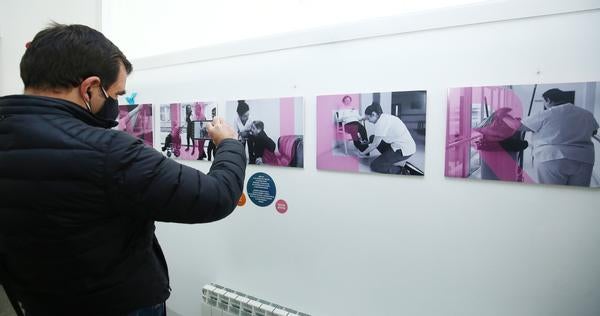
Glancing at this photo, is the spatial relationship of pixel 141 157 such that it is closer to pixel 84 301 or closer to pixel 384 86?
pixel 84 301

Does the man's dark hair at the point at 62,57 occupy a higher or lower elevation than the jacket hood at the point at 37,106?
higher

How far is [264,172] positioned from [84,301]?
3.03ft

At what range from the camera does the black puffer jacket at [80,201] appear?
71 centimetres

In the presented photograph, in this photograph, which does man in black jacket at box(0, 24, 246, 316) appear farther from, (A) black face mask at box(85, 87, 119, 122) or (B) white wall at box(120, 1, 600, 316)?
(B) white wall at box(120, 1, 600, 316)

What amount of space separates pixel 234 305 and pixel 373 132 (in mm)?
1079

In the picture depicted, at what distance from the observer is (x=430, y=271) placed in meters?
1.25

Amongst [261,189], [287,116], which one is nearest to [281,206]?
[261,189]

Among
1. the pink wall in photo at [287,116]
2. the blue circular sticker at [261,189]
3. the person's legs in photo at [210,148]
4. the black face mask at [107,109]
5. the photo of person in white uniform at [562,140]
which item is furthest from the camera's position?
the person's legs in photo at [210,148]

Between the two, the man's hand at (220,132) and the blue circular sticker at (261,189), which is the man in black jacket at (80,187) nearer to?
the man's hand at (220,132)

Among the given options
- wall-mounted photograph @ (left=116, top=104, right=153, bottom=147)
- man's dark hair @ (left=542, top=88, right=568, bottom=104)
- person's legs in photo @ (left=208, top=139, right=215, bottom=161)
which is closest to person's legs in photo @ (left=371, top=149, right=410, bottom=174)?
man's dark hair @ (left=542, top=88, right=568, bottom=104)

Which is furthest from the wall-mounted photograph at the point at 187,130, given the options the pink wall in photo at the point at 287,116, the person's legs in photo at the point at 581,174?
the person's legs in photo at the point at 581,174

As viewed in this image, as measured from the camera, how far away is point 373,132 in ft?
4.23

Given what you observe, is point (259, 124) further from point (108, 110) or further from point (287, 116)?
point (108, 110)

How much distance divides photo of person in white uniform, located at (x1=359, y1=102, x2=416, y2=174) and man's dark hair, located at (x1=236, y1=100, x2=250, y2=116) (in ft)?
2.04
